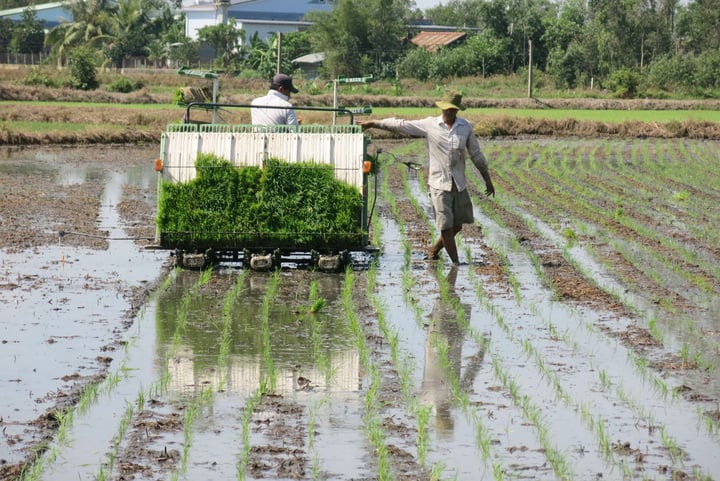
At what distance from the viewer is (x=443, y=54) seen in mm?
63750

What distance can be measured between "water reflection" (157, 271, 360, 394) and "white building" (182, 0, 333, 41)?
7342 centimetres

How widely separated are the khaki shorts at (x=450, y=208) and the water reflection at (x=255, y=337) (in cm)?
116

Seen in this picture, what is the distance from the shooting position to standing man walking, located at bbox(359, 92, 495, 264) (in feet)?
36.8

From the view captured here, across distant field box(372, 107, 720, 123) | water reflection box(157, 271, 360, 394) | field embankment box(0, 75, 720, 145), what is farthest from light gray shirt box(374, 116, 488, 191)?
distant field box(372, 107, 720, 123)

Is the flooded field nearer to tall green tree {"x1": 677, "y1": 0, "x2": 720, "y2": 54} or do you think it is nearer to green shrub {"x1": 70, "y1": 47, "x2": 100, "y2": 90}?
green shrub {"x1": 70, "y1": 47, "x2": 100, "y2": 90}

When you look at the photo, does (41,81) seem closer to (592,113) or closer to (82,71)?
(82,71)

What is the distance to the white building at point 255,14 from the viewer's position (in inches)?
3319

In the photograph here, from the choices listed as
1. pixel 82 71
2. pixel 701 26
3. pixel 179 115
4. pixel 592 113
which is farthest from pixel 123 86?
pixel 701 26

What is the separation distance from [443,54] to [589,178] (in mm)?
42929

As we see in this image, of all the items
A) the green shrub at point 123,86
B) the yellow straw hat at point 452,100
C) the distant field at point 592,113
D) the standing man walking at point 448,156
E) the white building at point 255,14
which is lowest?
the distant field at point 592,113

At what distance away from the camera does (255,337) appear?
27.5 feet

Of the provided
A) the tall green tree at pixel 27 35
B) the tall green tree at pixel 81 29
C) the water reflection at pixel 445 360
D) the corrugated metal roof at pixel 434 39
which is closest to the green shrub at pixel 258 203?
the water reflection at pixel 445 360

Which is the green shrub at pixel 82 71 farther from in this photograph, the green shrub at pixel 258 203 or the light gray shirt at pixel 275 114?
the green shrub at pixel 258 203

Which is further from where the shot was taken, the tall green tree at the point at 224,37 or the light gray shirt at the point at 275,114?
the tall green tree at the point at 224,37
